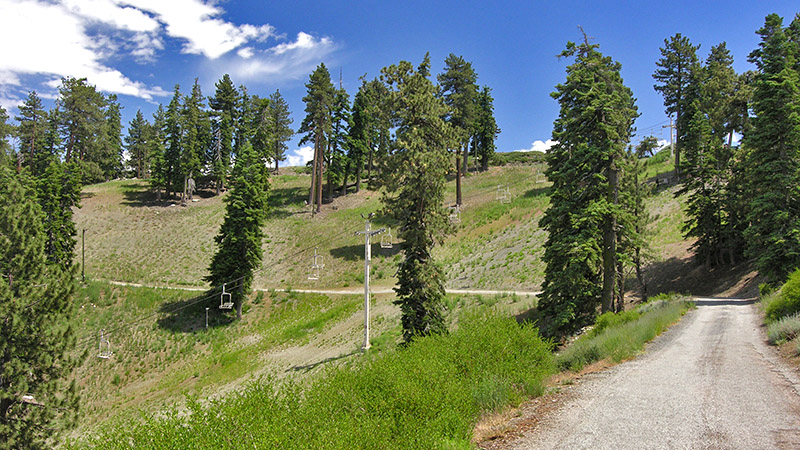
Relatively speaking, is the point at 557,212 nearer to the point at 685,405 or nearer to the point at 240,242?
the point at 685,405

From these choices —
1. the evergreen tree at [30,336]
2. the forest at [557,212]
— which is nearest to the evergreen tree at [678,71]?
the forest at [557,212]

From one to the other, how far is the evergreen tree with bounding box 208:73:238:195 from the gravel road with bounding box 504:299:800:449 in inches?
2526

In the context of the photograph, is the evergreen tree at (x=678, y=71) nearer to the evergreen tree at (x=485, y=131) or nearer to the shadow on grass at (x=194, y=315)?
the evergreen tree at (x=485, y=131)

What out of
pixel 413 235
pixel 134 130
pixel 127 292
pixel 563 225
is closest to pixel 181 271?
pixel 127 292

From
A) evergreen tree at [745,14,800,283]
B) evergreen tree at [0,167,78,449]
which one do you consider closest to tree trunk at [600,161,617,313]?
evergreen tree at [745,14,800,283]

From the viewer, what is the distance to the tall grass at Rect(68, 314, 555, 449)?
6262 millimetres

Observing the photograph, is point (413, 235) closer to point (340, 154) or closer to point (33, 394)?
point (33, 394)

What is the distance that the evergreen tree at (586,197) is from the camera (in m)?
21.2

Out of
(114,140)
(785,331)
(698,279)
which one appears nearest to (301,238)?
(698,279)

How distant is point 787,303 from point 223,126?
67.0 meters

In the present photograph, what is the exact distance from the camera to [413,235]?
71.2 ft

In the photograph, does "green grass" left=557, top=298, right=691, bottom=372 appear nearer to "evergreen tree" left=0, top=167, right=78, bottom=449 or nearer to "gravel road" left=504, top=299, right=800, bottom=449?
"gravel road" left=504, top=299, right=800, bottom=449

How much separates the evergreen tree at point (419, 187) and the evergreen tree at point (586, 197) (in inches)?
234

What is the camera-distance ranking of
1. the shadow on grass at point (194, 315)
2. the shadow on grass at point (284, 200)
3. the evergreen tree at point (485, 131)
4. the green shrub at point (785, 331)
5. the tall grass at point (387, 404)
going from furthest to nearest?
the evergreen tree at point (485, 131) < the shadow on grass at point (284, 200) < the shadow on grass at point (194, 315) < the green shrub at point (785, 331) < the tall grass at point (387, 404)
